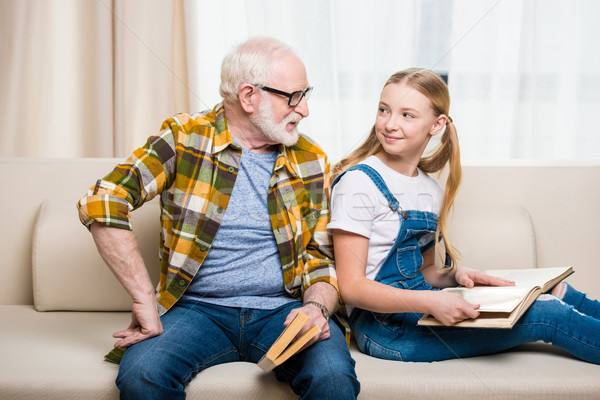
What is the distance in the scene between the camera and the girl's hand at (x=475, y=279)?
4.49 feet

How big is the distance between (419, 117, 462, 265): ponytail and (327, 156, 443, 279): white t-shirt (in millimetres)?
87

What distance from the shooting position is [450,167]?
152 centimetres

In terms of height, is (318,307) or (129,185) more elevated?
(129,185)

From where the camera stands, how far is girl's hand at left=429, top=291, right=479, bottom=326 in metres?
1.17

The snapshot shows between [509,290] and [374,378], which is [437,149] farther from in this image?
[374,378]

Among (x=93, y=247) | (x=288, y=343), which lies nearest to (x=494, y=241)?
(x=288, y=343)

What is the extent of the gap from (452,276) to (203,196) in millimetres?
681

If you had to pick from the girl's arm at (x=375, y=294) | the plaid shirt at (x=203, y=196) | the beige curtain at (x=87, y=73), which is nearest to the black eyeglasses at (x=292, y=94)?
the plaid shirt at (x=203, y=196)

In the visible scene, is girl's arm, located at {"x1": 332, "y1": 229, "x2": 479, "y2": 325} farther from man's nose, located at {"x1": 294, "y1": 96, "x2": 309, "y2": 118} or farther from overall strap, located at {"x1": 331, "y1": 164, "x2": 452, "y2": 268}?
man's nose, located at {"x1": 294, "y1": 96, "x2": 309, "y2": 118}

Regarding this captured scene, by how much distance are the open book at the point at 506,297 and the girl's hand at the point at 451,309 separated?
0.04ft

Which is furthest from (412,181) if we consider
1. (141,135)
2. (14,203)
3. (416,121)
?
(141,135)

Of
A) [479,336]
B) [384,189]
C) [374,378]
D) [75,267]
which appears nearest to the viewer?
[374,378]

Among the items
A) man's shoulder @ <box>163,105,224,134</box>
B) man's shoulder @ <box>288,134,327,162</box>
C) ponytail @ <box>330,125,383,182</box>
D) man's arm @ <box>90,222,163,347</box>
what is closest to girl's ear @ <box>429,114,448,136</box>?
ponytail @ <box>330,125,383,182</box>

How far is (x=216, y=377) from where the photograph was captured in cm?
117
